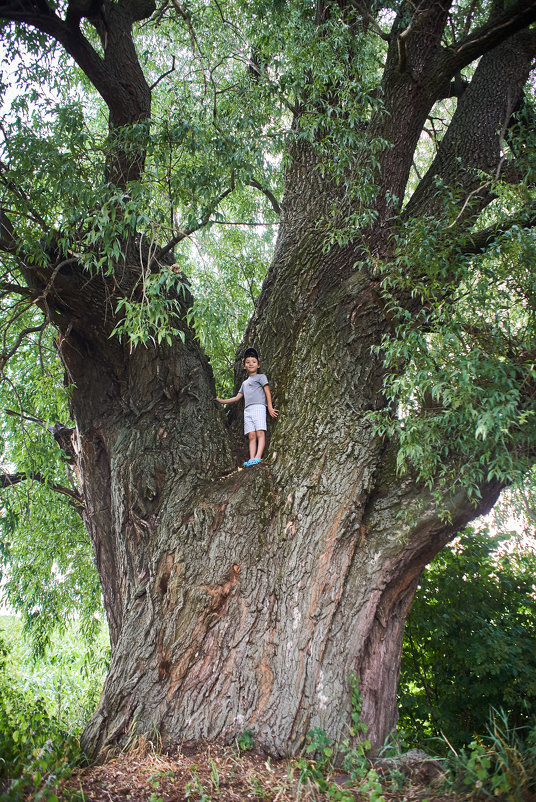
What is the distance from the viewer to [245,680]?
143 inches

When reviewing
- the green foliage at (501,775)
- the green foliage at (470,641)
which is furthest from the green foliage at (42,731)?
the green foliage at (470,641)

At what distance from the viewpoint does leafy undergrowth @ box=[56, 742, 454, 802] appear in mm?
2898

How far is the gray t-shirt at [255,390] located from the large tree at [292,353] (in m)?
0.17

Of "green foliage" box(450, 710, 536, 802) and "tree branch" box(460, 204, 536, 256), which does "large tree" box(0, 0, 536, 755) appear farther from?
"green foliage" box(450, 710, 536, 802)

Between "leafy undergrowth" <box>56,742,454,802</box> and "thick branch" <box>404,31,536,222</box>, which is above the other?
"thick branch" <box>404,31,536,222</box>

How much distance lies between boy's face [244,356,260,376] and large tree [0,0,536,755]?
20 cm

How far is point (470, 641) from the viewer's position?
5.57m

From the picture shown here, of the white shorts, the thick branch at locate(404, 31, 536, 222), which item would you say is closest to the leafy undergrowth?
the white shorts

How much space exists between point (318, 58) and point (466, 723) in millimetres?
6389

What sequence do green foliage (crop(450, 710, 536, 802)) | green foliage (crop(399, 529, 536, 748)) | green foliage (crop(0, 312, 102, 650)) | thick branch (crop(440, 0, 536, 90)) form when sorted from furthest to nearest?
green foliage (crop(0, 312, 102, 650)), green foliage (crop(399, 529, 536, 748)), thick branch (crop(440, 0, 536, 90)), green foliage (crop(450, 710, 536, 802))

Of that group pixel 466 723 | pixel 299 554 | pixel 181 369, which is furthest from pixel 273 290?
pixel 466 723

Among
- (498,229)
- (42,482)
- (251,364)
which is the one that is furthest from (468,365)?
(42,482)

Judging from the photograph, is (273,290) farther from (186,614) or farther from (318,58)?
(186,614)

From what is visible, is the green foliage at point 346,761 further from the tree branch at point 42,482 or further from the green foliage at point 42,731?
the tree branch at point 42,482
